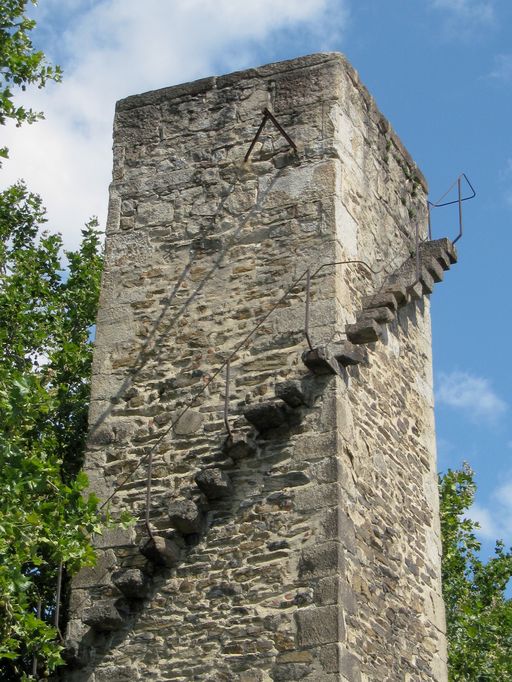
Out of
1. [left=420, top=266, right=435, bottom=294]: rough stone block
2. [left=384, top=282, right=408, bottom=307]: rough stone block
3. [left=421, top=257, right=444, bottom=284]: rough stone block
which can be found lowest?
[left=384, top=282, right=408, bottom=307]: rough stone block

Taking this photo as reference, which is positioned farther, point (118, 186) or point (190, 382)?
point (118, 186)

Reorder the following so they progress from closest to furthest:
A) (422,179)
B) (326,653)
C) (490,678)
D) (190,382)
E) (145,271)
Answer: (326,653) < (190,382) < (145,271) < (422,179) < (490,678)

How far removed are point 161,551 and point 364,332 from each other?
2186mm

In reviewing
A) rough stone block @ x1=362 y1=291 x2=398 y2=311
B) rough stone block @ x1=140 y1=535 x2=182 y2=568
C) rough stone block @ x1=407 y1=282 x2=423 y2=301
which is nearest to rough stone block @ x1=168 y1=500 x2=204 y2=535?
rough stone block @ x1=140 y1=535 x2=182 y2=568

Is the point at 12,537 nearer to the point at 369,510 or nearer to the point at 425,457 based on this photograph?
the point at 369,510

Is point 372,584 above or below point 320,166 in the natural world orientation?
below

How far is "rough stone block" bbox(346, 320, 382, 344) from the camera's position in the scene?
1057 cm

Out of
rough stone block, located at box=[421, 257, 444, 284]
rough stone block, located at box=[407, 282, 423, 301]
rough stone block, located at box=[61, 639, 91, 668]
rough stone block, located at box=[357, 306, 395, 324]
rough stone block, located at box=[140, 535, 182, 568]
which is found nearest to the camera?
rough stone block, located at box=[140, 535, 182, 568]

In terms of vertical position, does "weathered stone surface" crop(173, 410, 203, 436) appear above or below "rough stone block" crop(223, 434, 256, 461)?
above

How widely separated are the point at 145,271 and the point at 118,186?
94cm

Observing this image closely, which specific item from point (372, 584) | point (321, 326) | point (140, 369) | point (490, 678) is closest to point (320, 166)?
point (321, 326)

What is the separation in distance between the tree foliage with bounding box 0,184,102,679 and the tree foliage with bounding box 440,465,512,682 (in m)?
4.99

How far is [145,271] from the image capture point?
1166 cm

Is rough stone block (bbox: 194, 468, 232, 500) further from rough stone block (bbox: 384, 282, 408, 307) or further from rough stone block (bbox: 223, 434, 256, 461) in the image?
rough stone block (bbox: 384, 282, 408, 307)
